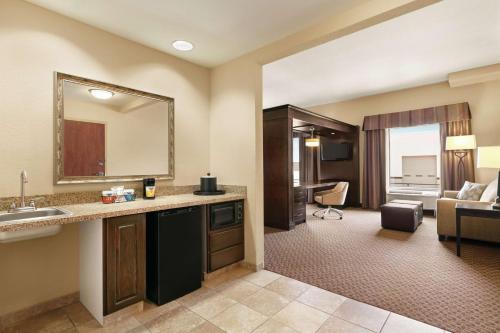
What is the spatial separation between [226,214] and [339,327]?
1.51m

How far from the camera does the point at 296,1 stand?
212 centimetres

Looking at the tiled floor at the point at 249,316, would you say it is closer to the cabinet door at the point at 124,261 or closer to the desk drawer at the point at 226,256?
the cabinet door at the point at 124,261

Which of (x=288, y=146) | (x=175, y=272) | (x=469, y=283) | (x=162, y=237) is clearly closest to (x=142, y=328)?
(x=175, y=272)

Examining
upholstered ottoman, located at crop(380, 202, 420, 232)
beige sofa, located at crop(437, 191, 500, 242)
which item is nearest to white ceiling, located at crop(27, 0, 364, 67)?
beige sofa, located at crop(437, 191, 500, 242)

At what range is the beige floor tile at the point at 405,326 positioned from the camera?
1810 millimetres

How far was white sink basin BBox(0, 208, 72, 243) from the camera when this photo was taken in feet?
5.14

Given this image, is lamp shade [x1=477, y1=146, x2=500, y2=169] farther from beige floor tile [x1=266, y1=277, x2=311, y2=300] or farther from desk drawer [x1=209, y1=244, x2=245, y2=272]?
desk drawer [x1=209, y1=244, x2=245, y2=272]

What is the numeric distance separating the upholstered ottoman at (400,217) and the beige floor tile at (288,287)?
9.53ft

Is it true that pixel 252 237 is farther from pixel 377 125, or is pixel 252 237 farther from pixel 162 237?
pixel 377 125

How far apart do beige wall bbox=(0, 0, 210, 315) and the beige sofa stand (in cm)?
469

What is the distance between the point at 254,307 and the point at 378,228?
11.6 feet

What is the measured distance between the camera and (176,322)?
1.95m

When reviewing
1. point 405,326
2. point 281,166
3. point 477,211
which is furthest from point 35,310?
point 477,211

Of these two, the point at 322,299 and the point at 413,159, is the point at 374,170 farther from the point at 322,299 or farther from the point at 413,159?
the point at 322,299
